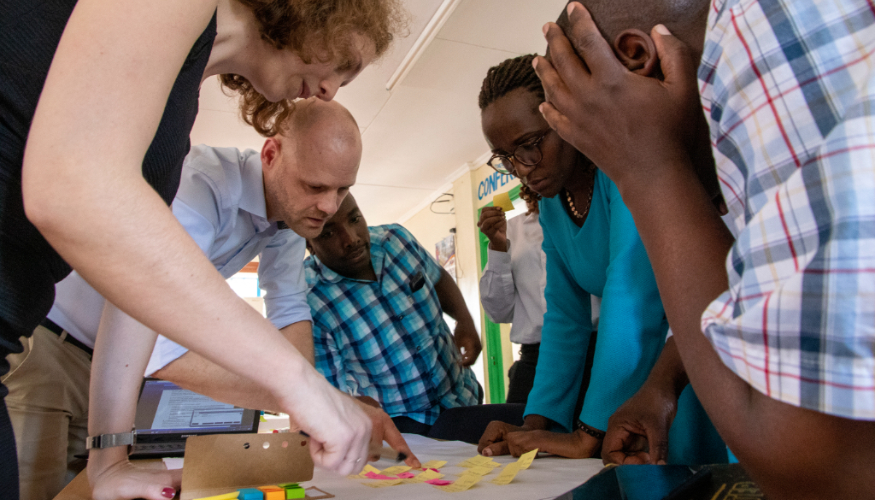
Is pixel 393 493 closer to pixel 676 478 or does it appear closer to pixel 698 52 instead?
pixel 676 478

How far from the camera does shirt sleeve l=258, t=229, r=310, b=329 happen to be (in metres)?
1.70

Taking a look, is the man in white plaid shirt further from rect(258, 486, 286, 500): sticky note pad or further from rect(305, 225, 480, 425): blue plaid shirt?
rect(305, 225, 480, 425): blue plaid shirt

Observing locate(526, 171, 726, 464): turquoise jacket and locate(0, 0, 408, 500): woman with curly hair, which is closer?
locate(0, 0, 408, 500): woman with curly hair

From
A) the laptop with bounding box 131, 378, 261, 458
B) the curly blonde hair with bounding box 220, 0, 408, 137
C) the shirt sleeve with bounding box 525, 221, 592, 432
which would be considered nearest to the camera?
the curly blonde hair with bounding box 220, 0, 408, 137

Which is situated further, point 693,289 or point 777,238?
point 693,289

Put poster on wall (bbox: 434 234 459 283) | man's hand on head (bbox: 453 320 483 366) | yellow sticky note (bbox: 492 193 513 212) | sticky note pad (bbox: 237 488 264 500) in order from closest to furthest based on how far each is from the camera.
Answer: sticky note pad (bbox: 237 488 264 500) < man's hand on head (bbox: 453 320 483 366) < yellow sticky note (bbox: 492 193 513 212) < poster on wall (bbox: 434 234 459 283)

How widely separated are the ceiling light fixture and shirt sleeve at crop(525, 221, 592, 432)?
6.01 feet

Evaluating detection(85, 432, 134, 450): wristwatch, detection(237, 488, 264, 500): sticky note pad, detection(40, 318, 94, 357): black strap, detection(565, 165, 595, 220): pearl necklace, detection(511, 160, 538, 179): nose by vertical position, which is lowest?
detection(237, 488, 264, 500): sticky note pad

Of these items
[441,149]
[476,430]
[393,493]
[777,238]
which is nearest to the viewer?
[777,238]

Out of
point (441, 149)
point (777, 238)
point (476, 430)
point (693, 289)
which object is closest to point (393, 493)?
point (693, 289)

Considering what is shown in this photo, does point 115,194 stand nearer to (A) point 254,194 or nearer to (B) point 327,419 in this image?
(B) point 327,419

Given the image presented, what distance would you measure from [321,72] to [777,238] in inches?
33.8

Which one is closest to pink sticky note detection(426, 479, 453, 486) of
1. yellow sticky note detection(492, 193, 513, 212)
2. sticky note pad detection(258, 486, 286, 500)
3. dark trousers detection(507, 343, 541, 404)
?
sticky note pad detection(258, 486, 286, 500)

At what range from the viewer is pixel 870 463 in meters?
0.35
